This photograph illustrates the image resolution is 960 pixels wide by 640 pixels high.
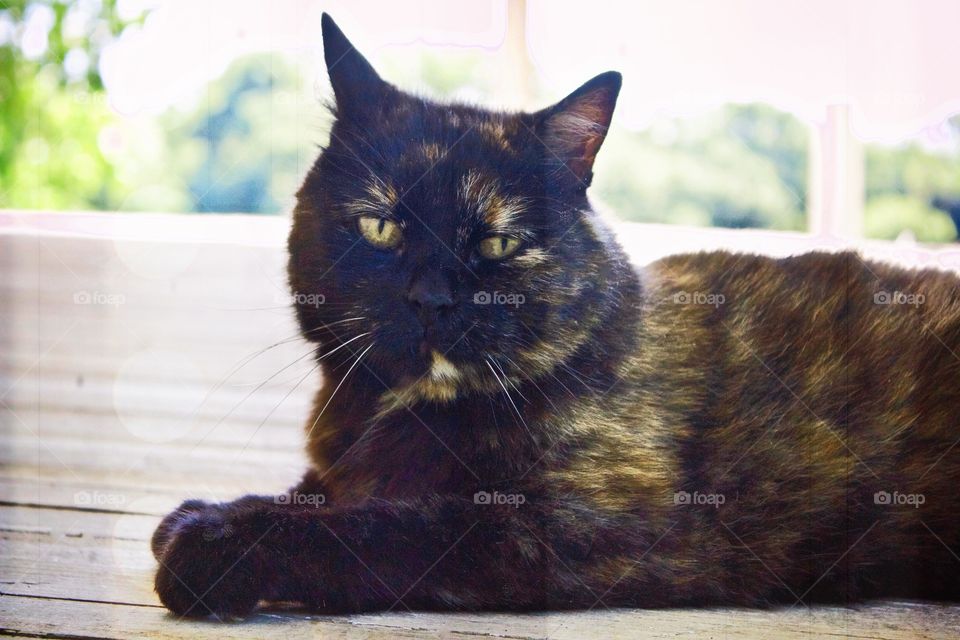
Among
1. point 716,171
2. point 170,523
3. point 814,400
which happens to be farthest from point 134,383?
point 814,400

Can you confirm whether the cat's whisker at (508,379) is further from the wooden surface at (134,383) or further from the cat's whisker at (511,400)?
the wooden surface at (134,383)

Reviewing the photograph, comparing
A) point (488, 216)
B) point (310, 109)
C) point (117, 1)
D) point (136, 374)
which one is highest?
point (117, 1)

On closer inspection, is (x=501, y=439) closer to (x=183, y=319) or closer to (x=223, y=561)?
(x=223, y=561)

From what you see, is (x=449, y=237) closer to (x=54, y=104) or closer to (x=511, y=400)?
(x=511, y=400)

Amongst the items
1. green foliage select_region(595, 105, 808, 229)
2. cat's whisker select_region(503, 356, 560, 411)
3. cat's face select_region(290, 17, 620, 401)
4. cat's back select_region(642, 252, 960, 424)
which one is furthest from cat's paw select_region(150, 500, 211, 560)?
green foliage select_region(595, 105, 808, 229)

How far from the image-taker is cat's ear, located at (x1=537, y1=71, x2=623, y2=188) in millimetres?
2100

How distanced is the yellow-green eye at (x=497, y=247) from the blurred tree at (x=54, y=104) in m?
1.31

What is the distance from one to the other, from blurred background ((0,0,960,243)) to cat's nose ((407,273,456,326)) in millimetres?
623

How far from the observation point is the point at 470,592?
1.90m

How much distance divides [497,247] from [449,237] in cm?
11

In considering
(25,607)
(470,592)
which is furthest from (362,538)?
(25,607)

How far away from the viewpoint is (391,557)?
6.15 feet

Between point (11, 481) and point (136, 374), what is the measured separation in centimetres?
53

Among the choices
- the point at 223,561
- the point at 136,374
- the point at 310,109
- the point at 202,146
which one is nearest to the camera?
the point at 223,561
